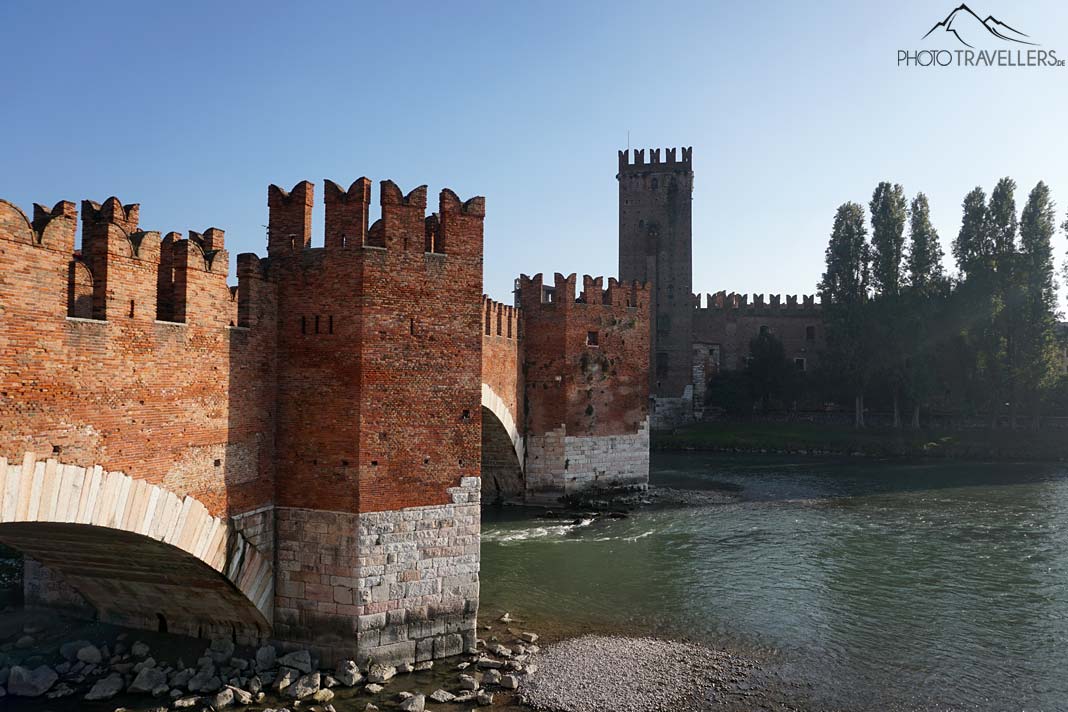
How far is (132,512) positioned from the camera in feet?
29.0

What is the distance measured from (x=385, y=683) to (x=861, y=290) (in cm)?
4087

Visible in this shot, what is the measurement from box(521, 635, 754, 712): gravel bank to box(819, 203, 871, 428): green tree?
3393 cm

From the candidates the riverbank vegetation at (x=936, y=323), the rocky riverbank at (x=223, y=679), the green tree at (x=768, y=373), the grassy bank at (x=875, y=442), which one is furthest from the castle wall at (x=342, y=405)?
the green tree at (x=768, y=373)

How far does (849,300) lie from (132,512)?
42.7 m

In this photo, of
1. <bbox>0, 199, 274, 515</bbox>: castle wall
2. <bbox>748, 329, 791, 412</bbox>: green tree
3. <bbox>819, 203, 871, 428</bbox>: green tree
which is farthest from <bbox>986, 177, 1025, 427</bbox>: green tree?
<bbox>0, 199, 274, 515</bbox>: castle wall

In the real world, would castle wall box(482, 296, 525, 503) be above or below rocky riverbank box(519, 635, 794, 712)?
above

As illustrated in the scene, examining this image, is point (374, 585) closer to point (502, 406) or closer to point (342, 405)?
point (342, 405)

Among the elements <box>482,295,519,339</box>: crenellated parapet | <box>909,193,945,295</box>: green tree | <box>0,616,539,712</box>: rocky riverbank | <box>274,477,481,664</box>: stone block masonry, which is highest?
<box>909,193,945,295</box>: green tree

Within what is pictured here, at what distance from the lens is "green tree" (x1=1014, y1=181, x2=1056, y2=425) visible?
38.2 meters

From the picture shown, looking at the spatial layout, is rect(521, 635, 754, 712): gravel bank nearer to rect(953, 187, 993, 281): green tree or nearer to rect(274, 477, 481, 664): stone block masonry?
rect(274, 477, 481, 664): stone block masonry

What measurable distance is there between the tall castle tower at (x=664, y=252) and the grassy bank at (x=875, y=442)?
4.51 meters

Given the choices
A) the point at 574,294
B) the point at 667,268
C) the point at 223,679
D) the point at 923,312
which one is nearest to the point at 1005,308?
the point at 923,312

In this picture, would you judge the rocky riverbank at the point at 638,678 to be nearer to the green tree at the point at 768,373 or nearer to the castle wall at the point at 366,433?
the castle wall at the point at 366,433

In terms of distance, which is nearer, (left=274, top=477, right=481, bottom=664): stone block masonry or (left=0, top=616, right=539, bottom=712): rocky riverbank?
(left=0, top=616, right=539, bottom=712): rocky riverbank
